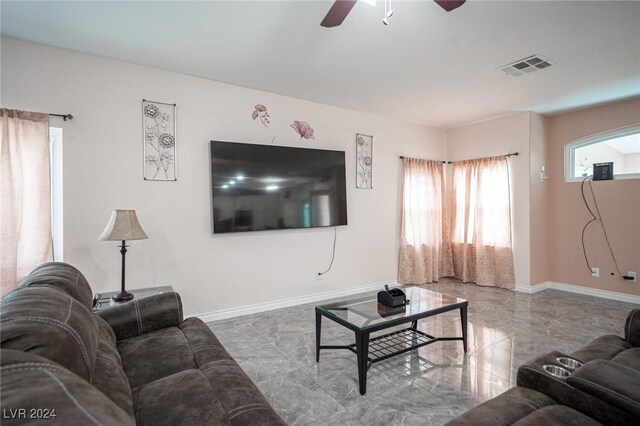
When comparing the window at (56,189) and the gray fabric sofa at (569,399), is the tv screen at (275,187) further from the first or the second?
the gray fabric sofa at (569,399)

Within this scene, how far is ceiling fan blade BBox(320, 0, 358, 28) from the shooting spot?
1.85m

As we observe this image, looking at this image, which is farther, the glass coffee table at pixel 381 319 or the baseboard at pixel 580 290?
the baseboard at pixel 580 290

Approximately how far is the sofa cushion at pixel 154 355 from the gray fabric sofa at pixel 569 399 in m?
1.28

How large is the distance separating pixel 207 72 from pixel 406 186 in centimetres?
334

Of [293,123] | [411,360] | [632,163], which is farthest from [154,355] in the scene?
[632,163]

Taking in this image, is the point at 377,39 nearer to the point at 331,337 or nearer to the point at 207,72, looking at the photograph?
the point at 207,72

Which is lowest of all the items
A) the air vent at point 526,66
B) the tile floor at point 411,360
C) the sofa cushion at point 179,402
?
the tile floor at point 411,360

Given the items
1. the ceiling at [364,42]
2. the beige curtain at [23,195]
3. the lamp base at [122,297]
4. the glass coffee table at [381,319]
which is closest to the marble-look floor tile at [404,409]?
the glass coffee table at [381,319]

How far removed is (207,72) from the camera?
338 cm

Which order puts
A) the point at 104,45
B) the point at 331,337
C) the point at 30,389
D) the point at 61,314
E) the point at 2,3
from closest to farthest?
the point at 30,389 < the point at 61,314 < the point at 2,3 < the point at 104,45 < the point at 331,337

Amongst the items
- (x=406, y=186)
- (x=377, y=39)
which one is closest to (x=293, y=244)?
(x=406, y=186)

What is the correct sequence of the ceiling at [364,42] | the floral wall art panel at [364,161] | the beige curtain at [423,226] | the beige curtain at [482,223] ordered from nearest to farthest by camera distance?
the ceiling at [364,42], the floral wall art panel at [364,161], the beige curtain at [482,223], the beige curtain at [423,226]

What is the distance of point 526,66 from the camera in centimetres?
A: 325

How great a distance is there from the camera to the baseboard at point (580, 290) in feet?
14.0
